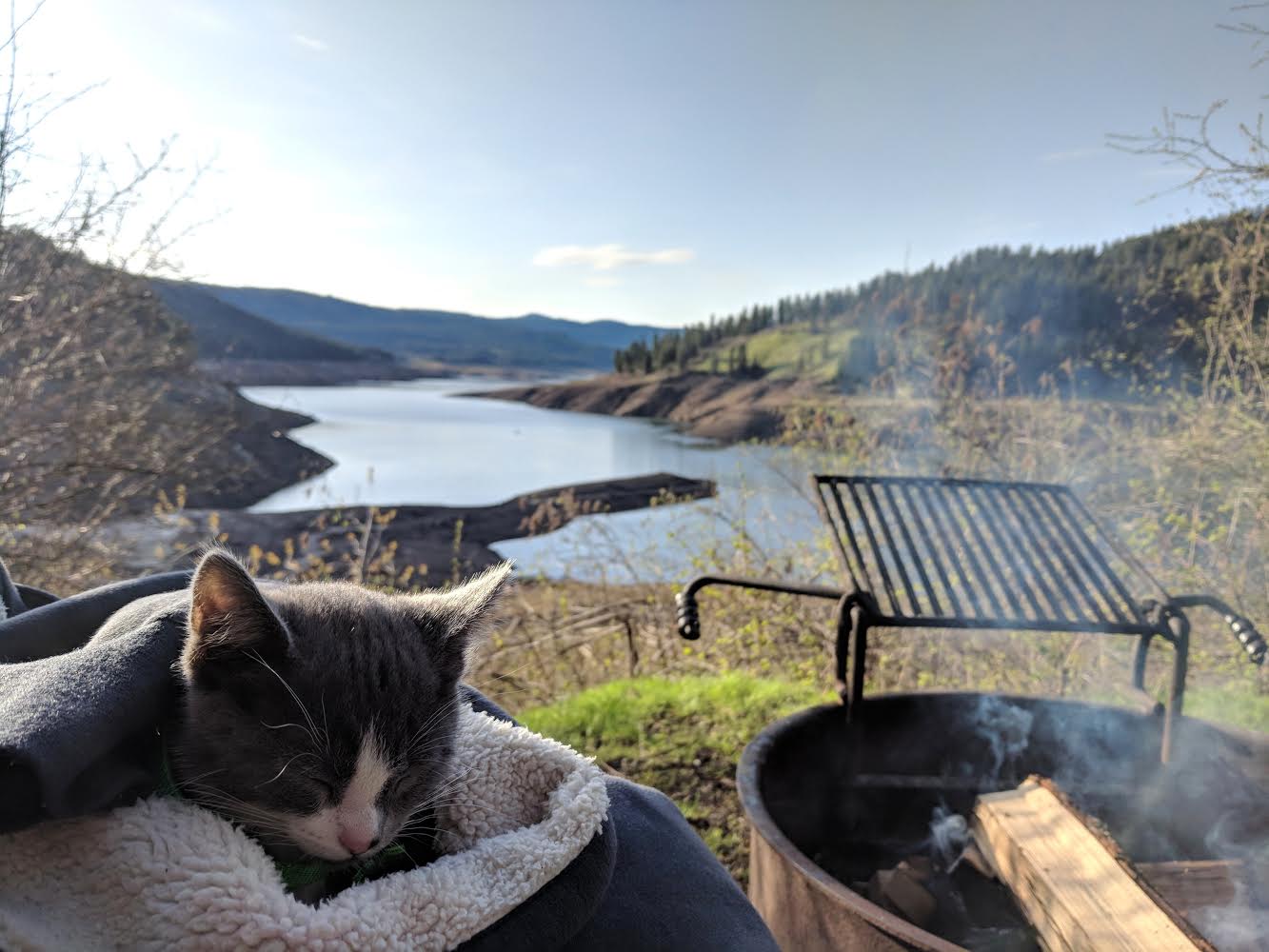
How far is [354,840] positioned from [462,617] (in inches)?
12.4

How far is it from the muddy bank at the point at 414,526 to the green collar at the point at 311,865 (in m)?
4.45

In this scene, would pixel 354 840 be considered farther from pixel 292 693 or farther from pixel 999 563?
pixel 999 563

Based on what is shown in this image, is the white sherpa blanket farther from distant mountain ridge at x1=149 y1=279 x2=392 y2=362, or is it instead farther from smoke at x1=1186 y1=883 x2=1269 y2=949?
distant mountain ridge at x1=149 y1=279 x2=392 y2=362

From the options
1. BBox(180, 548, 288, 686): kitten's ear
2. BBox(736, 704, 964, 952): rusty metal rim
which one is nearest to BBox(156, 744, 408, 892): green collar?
BBox(180, 548, 288, 686): kitten's ear

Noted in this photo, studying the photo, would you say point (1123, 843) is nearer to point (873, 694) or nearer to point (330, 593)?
point (873, 694)

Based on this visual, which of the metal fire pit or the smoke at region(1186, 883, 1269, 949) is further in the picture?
the metal fire pit

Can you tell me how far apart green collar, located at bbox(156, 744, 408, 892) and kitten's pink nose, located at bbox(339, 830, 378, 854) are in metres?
0.07

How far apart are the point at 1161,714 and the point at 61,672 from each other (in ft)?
9.30

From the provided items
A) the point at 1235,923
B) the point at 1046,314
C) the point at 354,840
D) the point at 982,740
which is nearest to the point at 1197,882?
the point at 1235,923

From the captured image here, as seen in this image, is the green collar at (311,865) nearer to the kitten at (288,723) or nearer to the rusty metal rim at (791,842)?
the kitten at (288,723)

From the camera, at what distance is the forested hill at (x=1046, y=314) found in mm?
5305

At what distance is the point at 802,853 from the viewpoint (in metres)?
1.76

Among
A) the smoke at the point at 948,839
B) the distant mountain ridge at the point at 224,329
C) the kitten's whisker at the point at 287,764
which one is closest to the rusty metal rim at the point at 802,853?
the smoke at the point at 948,839

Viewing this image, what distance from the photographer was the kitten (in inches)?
33.7
